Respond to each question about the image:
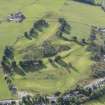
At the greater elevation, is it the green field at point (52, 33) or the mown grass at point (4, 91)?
the mown grass at point (4, 91)

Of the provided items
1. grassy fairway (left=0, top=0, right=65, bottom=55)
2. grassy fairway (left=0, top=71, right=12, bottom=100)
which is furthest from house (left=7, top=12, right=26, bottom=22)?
grassy fairway (left=0, top=71, right=12, bottom=100)

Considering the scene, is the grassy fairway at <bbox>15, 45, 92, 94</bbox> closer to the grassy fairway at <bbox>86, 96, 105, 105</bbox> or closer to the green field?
the green field

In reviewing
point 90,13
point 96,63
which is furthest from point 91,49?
point 90,13

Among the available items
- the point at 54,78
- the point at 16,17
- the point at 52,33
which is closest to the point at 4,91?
the point at 54,78

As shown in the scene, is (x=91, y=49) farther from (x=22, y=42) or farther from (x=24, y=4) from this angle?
(x=24, y=4)

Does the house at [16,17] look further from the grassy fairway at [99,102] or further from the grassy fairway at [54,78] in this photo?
the grassy fairway at [99,102]

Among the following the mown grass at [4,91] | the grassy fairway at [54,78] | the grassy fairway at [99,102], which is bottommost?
the grassy fairway at [99,102]

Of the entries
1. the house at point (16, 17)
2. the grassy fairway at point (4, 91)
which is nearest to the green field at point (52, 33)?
the grassy fairway at point (4, 91)

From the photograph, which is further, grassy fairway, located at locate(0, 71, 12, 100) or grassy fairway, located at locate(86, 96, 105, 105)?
grassy fairway, located at locate(86, 96, 105, 105)

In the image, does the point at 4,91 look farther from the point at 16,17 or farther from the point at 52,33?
the point at 16,17
